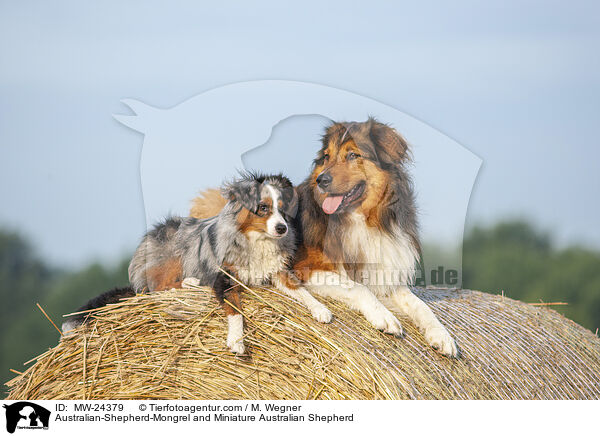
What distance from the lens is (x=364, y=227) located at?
3529 mm

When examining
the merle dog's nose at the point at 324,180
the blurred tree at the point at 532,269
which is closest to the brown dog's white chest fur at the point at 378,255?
the merle dog's nose at the point at 324,180

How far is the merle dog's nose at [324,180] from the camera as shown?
10.9 ft

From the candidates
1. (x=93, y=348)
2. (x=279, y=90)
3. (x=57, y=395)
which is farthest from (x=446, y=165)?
(x=57, y=395)

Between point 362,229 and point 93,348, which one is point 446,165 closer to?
point 362,229

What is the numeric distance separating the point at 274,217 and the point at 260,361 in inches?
31.3

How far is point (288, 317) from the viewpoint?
3.26m

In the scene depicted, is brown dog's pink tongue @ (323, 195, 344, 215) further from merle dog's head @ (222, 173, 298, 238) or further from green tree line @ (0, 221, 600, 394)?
green tree line @ (0, 221, 600, 394)

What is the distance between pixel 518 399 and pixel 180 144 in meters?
2.45

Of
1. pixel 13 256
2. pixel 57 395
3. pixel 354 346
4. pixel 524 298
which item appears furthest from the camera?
pixel 13 256

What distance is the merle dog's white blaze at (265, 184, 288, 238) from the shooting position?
124 inches

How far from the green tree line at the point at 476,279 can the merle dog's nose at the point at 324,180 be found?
8.94 meters
